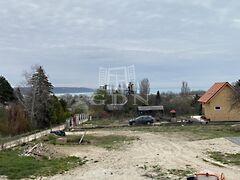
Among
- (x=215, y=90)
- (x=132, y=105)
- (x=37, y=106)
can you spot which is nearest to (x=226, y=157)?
(x=37, y=106)

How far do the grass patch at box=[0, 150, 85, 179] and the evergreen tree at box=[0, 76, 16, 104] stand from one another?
34.5 meters

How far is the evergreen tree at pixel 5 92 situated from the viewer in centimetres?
5721

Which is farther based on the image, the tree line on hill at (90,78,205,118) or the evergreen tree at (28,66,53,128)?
the tree line on hill at (90,78,205,118)

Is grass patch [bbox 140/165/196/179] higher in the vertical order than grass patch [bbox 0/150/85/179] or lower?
lower

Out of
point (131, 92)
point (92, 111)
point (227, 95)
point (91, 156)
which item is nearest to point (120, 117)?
point (92, 111)

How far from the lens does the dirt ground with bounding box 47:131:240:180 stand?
1819 cm

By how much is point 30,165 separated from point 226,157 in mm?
10155

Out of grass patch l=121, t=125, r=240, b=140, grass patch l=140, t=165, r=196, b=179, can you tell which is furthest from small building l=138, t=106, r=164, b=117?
grass patch l=140, t=165, r=196, b=179

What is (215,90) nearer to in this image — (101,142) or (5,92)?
(5,92)

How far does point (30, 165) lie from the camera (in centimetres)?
1986

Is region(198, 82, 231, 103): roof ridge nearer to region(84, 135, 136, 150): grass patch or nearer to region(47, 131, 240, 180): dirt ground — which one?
region(84, 135, 136, 150): grass patch

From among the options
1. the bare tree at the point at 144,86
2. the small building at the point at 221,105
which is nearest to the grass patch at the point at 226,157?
the small building at the point at 221,105

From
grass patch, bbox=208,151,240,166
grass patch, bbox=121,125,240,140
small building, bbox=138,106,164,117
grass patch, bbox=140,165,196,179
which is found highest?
small building, bbox=138,106,164,117

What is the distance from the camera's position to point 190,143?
29.6 meters
